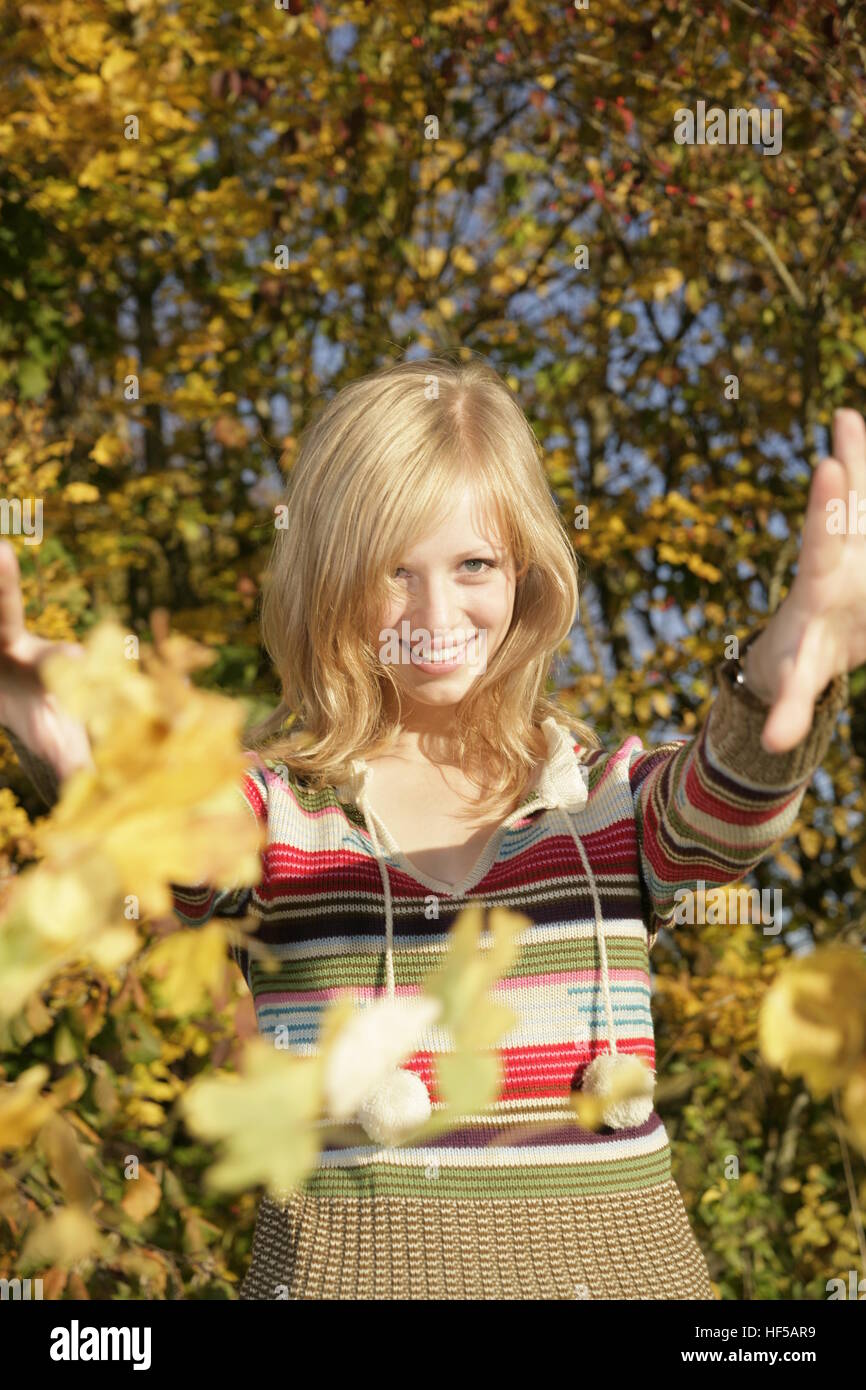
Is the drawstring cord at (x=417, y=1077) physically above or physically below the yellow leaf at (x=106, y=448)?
below

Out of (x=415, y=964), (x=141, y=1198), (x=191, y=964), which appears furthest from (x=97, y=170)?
(x=191, y=964)

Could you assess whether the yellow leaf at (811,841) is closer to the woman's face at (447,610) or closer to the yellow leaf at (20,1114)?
the woman's face at (447,610)

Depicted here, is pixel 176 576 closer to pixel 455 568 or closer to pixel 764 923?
pixel 764 923

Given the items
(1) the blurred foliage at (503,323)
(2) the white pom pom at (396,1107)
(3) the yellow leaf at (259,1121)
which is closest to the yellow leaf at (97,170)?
(1) the blurred foliage at (503,323)

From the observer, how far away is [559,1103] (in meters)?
1.07

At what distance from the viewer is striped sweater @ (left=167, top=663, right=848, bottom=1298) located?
994mm

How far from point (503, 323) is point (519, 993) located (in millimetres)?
2141

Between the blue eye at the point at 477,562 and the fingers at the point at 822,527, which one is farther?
the blue eye at the point at 477,562

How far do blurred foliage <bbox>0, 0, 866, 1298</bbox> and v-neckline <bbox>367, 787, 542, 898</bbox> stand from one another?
1.09 meters

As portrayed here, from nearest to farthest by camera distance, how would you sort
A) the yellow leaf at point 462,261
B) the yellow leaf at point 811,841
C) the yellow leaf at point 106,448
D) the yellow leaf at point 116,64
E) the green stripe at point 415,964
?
the green stripe at point 415,964 < the yellow leaf at point 116,64 < the yellow leaf at point 811,841 < the yellow leaf at point 106,448 < the yellow leaf at point 462,261

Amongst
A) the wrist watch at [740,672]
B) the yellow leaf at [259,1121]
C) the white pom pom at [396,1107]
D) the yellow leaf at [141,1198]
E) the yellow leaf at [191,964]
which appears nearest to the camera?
the yellow leaf at [259,1121]

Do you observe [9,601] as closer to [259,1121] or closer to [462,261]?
[259,1121]

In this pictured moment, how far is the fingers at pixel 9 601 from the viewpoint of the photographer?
586mm

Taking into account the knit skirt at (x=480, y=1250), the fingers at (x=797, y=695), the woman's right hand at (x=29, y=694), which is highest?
the woman's right hand at (x=29, y=694)
